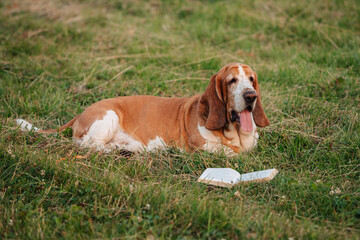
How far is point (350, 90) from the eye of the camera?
5.69m

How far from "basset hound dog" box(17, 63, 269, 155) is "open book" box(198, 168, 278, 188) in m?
0.63

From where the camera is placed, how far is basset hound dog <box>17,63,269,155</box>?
4.29 metres

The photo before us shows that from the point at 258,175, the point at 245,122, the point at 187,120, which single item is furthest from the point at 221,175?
the point at 187,120

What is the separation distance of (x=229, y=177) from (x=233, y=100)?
97 centimetres

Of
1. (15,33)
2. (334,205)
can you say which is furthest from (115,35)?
(334,205)

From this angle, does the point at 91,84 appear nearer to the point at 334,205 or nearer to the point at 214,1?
the point at 334,205

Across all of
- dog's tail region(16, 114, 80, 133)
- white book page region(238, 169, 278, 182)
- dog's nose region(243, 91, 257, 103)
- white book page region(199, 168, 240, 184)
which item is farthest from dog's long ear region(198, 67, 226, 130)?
dog's tail region(16, 114, 80, 133)

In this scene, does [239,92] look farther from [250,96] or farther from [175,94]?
[175,94]

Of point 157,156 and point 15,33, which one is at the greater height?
point 15,33

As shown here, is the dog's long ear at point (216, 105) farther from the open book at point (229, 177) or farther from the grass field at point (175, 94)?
the open book at point (229, 177)

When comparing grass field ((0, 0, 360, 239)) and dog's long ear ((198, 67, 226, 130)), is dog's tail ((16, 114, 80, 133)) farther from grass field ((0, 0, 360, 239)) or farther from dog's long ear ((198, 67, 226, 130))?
dog's long ear ((198, 67, 226, 130))

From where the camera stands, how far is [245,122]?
4270 mm

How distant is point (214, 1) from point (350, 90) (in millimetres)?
5654

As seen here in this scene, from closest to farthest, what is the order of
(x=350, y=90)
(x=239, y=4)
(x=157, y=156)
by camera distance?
(x=157, y=156) < (x=350, y=90) < (x=239, y=4)
